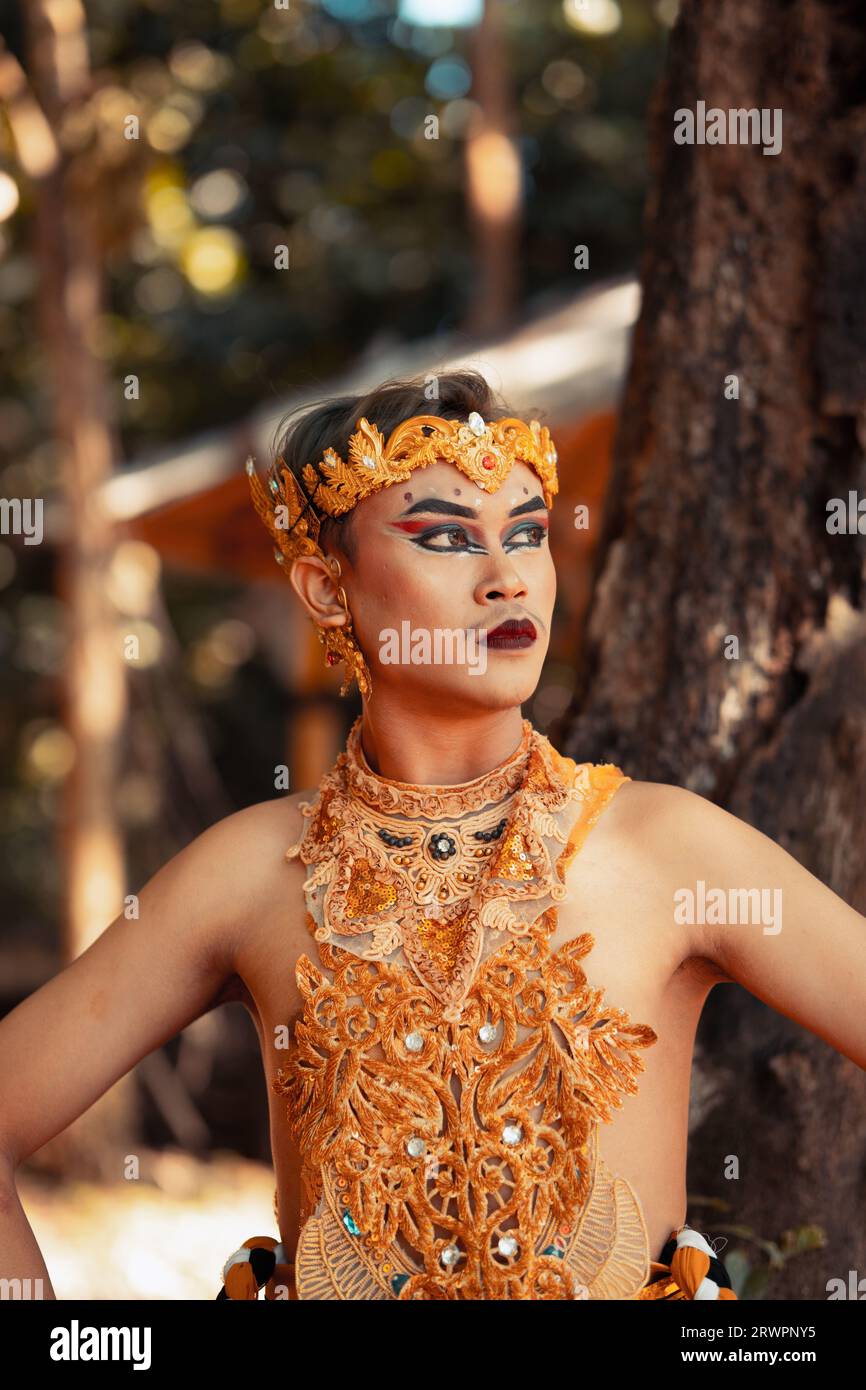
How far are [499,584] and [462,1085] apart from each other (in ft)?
2.57

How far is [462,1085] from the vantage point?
234 cm

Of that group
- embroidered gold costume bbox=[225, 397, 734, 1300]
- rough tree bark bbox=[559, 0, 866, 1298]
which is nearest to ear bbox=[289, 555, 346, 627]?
embroidered gold costume bbox=[225, 397, 734, 1300]

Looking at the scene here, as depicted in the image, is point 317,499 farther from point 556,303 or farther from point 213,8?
point 213,8

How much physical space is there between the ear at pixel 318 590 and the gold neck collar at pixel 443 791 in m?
0.27

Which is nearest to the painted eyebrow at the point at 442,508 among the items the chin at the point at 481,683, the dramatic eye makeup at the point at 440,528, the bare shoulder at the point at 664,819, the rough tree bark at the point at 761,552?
the dramatic eye makeup at the point at 440,528

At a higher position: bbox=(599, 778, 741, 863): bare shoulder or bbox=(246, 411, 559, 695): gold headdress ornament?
bbox=(246, 411, 559, 695): gold headdress ornament

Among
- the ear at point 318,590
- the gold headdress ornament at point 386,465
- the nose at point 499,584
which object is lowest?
the nose at point 499,584

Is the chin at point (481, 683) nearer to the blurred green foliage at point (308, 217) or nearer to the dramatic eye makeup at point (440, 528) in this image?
the dramatic eye makeup at point (440, 528)

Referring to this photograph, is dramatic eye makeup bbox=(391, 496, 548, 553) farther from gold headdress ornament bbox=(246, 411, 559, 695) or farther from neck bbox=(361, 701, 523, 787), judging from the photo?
neck bbox=(361, 701, 523, 787)

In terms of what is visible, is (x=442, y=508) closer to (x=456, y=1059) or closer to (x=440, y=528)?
(x=440, y=528)

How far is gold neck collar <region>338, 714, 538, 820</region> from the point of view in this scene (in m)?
2.51

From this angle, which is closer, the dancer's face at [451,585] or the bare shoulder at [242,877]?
the dancer's face at [451,585]

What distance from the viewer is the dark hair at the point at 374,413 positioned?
2.56 metres

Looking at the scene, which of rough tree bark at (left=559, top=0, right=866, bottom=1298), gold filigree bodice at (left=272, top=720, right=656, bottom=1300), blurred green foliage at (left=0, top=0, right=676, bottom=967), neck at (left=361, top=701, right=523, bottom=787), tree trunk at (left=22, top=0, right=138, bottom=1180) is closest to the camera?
gold filigree bodice at (left=272, top=720, right=656, bottom=1300)
